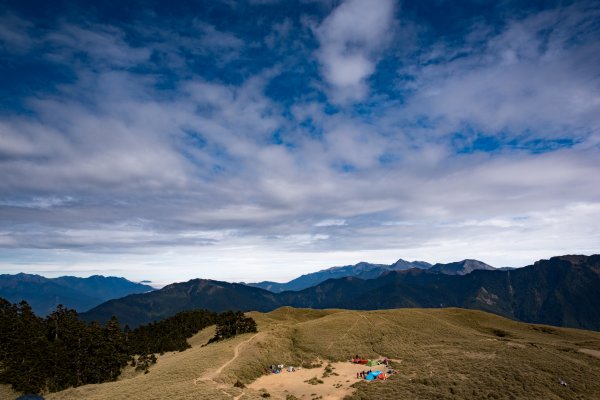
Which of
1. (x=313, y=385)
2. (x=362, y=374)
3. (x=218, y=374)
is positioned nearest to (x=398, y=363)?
(x=362, y=374)

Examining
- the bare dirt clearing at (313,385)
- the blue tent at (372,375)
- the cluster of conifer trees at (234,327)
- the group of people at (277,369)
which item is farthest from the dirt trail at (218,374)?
the blue tent at (372,375)

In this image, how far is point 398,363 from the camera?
61.0m

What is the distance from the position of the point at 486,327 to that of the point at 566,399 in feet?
214

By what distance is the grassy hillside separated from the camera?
44719 mm

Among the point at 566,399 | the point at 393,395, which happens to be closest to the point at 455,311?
the point at 566,399

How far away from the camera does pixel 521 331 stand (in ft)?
336

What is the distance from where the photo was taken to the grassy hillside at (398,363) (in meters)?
44.7

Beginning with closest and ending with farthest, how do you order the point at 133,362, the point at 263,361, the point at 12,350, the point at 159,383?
the point at 159,383
the point at 263,361
the point at 12,350
the point at 133,362

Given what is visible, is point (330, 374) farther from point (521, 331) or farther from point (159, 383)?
point (521, 331)

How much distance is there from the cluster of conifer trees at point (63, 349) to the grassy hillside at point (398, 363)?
280 inches

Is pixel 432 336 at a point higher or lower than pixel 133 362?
higher

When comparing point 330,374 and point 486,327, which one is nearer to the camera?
point 330,374

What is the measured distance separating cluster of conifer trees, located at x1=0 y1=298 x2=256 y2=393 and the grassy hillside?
280 inches

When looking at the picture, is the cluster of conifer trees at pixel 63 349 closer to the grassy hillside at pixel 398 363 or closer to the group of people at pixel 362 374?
the grassy hillside at pixel 398 363
